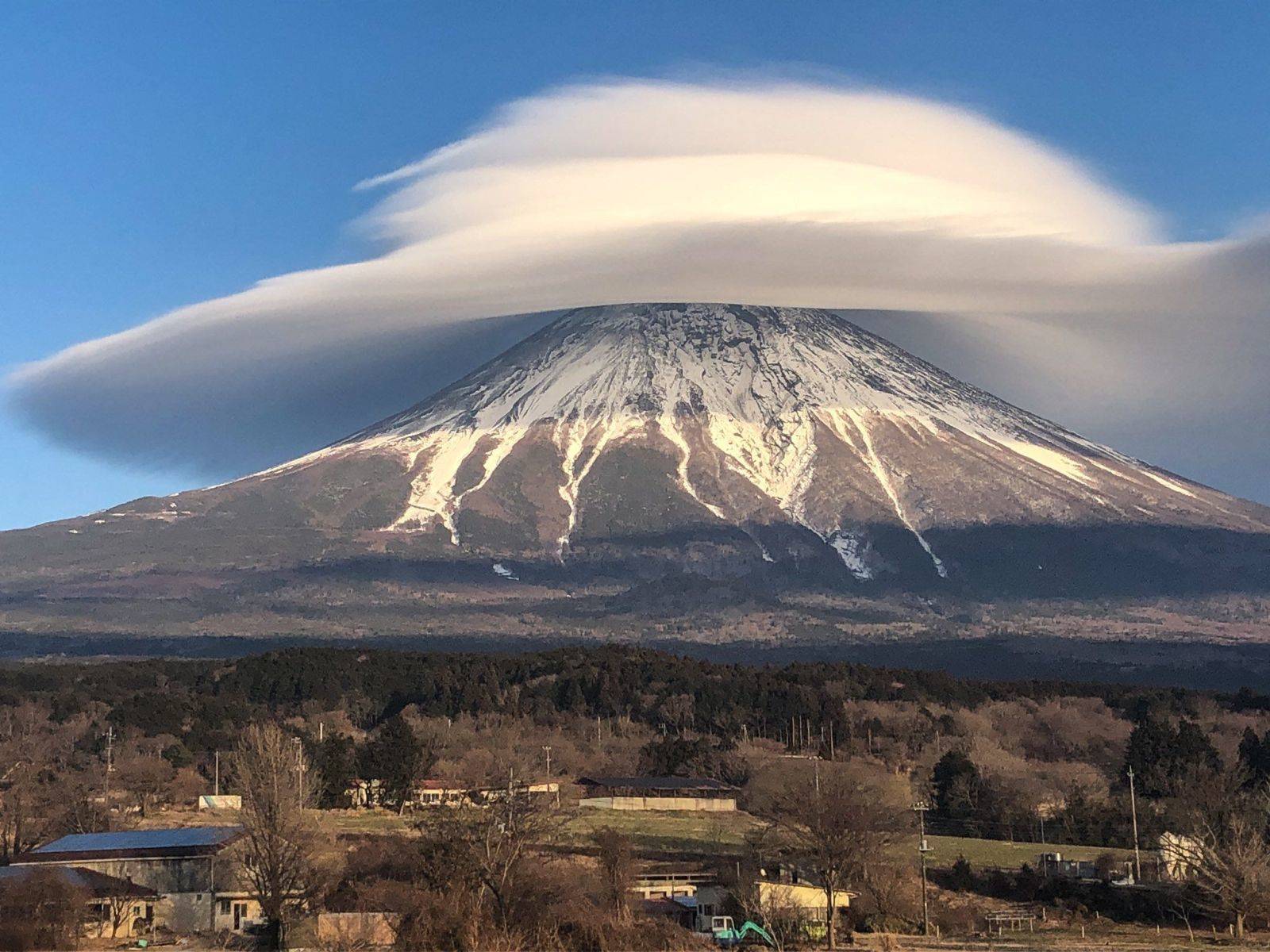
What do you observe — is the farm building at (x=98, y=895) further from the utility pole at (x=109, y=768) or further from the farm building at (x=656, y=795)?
the farm building at (x=656, y=795)

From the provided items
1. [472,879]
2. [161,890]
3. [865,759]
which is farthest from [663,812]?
[472,879]

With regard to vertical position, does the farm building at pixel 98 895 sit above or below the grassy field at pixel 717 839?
above

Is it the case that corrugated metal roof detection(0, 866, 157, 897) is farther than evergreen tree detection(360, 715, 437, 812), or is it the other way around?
evergreen tree detection(360, 715, 437, 812)

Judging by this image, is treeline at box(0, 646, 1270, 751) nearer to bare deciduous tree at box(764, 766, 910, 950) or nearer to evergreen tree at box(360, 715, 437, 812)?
evergreen tree at box(360, 715, 437, 812)

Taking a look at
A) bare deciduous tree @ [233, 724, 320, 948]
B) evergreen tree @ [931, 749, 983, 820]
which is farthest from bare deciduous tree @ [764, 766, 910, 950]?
evergreen tree @ [931, 749, 983, 820]

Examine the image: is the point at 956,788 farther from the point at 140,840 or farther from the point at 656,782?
the point at 140,840

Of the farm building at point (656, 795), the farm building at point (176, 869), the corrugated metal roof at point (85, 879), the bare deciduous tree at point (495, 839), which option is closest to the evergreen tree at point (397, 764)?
the farm building at point (656, 795)
